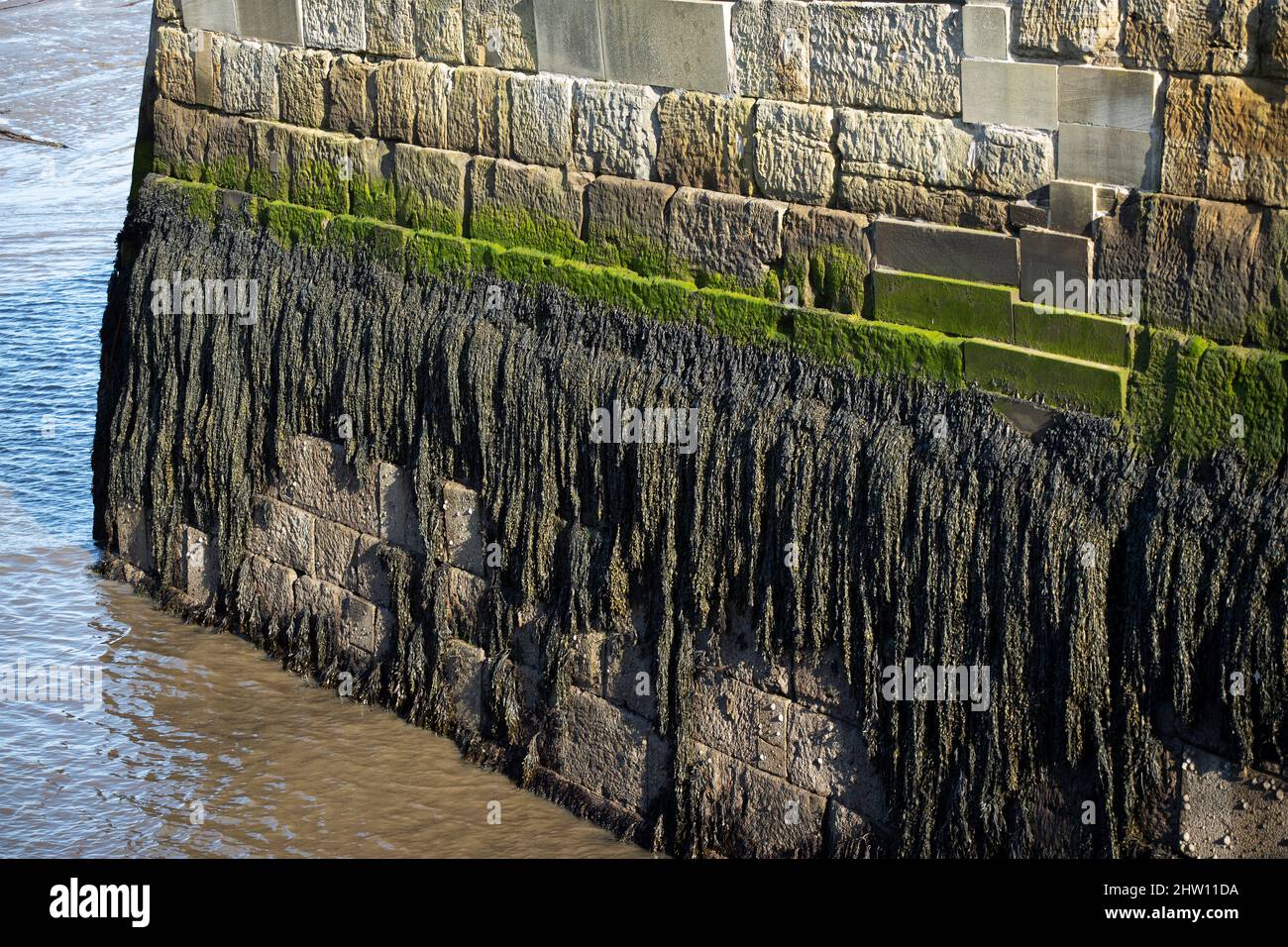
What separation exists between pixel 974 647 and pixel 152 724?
442 centimetres

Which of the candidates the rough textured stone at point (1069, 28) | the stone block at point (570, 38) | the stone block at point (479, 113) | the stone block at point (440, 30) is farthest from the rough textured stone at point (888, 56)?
the stone block at point (440, 30)

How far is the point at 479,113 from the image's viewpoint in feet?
22.7

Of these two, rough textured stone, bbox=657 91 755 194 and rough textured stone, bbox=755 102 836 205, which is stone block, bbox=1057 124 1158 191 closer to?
rough textured stone, bbox=755 102 836 205

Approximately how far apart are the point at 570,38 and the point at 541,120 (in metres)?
0.37

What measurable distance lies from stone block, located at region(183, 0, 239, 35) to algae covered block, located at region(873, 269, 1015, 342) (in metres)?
4.35

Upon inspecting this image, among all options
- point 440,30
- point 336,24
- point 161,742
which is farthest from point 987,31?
point 161,742

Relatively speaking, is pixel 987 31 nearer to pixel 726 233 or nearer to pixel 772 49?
pixel 772 49

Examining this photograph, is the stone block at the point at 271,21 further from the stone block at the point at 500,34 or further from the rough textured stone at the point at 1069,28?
the rough textured stone at the point at 1069,28

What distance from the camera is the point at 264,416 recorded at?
8070mm

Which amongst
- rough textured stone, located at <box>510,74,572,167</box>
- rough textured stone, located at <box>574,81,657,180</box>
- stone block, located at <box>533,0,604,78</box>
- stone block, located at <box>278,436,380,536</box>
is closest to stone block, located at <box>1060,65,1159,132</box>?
rough textured stone, located at <box>574,81,657,180</box>

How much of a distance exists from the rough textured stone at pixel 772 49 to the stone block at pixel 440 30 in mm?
1652

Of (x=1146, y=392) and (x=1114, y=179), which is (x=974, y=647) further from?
(x=1114, y=179)

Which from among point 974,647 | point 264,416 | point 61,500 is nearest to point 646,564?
point 974,647

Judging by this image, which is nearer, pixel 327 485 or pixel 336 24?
pixel 336 24
